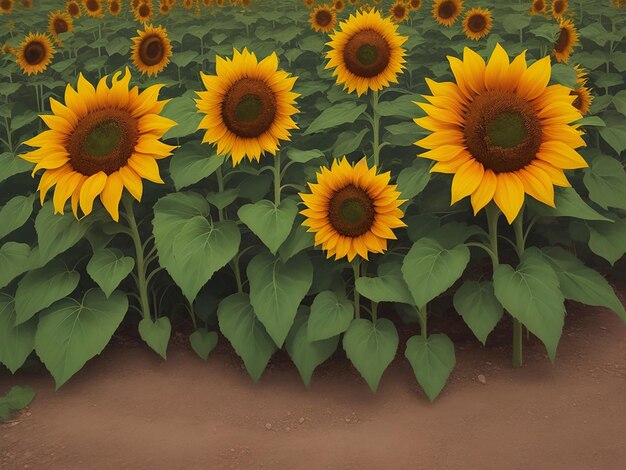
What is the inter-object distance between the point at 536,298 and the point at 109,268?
1917 mm

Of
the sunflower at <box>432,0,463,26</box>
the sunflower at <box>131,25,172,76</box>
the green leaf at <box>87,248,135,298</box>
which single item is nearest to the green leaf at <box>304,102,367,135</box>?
the green leaf at <box>87,248,135,298</box>

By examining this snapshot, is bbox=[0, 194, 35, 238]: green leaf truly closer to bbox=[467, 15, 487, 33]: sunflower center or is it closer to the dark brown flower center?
the dark brown flower center

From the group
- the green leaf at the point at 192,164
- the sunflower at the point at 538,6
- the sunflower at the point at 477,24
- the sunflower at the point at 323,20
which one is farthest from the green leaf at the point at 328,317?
the sunflower at the point at 538,6

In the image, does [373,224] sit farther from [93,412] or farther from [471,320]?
[93,412]

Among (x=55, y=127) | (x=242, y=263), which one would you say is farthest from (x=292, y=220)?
(x=55, y=127)

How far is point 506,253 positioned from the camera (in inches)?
162

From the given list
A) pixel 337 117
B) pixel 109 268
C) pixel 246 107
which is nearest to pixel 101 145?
pixel 109 268

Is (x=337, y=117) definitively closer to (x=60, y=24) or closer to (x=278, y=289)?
(x=278, y=289)

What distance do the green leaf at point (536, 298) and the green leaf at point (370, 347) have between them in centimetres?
52

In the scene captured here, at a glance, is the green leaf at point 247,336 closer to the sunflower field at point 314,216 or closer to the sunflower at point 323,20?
the sunflower field at point 314,216

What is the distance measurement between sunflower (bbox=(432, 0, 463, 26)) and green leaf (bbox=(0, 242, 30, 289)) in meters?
3.69

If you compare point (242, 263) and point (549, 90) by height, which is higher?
point (549, 90)

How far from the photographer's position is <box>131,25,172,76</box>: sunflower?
459cm

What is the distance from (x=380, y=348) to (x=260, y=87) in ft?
4.35
